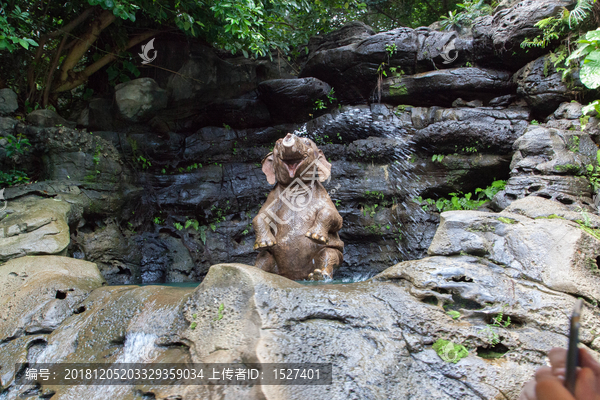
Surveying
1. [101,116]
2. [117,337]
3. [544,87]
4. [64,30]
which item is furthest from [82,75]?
[544,87]

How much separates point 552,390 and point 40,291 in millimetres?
3847

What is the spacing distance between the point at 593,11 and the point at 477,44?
5.61 feet

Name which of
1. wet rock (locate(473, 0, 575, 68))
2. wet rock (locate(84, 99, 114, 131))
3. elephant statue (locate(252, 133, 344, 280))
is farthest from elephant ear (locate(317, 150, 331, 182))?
wet rock (locate(84, 99, 114, 131))

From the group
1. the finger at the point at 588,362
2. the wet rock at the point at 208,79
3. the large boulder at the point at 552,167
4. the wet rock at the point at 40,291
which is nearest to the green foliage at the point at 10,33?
the wet rock at the point at 208,79

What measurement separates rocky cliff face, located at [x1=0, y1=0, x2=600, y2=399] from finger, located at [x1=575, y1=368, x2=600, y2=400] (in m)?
1.32

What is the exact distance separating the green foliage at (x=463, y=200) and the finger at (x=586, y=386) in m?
5.53

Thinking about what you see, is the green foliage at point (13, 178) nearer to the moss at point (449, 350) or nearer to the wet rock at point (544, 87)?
the moss at point (449, 350)

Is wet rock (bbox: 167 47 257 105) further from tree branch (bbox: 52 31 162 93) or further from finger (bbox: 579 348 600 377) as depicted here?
finger (bbox: 579 348 600 377)

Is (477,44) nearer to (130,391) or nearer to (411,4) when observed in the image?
(411,4)

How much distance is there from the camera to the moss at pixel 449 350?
242cm

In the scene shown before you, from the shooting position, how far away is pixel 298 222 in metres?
4.82

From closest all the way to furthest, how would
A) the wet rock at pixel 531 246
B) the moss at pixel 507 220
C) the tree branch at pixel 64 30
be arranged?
the wet rock at pixel 531 246 → the moss at pixel 507 220 → the tree branch at pixel 64 30

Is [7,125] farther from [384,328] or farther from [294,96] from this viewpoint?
[384,328]

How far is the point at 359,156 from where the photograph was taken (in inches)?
284
